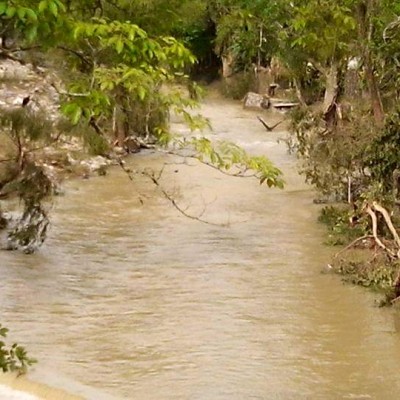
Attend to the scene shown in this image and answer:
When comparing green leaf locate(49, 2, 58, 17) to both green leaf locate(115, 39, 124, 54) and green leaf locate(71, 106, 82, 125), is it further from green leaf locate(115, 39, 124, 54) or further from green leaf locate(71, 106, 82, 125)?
green leaf locate(115, 39, 124, 54)

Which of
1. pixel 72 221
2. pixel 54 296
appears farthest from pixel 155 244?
pixel 54 296

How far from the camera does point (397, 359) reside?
10.0 m

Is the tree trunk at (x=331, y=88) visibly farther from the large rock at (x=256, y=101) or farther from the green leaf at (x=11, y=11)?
the green leaf at (x=11, y=11)

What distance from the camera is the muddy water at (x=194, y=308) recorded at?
9.48m

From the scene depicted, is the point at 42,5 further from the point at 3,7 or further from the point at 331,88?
the point at 331,88

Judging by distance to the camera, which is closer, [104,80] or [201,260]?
[104,80]

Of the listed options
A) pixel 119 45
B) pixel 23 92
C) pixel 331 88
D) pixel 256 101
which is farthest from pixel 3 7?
pixel 256 101

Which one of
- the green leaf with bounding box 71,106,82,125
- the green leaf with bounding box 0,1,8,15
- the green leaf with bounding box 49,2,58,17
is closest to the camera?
the green leaf with bounding box 0,1,8,15

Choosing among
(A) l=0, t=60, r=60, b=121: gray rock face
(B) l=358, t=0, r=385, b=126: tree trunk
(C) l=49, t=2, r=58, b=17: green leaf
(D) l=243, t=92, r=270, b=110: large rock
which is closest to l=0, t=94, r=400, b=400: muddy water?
(A) l=0, t=60, r=60, b=121: gray rock face

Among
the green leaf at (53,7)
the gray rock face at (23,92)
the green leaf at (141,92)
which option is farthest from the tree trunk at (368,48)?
the green leaf at (53,7)

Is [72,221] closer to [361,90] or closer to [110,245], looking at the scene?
[110,245]

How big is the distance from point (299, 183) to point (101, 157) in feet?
15.2

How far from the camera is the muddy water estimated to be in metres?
9.48

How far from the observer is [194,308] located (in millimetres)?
11977
